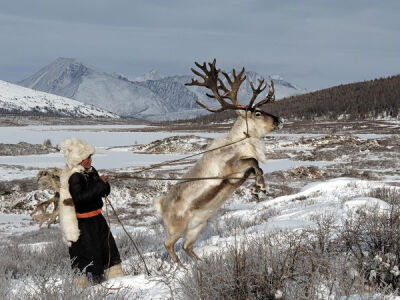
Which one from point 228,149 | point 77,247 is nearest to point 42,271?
point 77,247

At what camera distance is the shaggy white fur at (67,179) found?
554 cm

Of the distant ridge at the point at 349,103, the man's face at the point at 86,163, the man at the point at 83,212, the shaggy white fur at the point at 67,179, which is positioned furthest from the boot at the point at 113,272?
the distant ridge at the point at 349,103

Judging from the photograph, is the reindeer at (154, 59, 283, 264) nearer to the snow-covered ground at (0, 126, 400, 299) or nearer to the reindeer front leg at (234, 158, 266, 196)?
the reindeer front leg at (234, 158, 266, 196)

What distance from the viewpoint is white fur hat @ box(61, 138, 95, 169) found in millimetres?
5582

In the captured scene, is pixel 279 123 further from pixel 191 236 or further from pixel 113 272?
pixel 113 272

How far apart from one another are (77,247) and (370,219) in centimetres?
363

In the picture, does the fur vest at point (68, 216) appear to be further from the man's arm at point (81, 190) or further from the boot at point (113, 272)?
the boot at point (113, 272)

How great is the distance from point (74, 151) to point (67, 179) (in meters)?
0.38

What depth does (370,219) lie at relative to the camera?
5.21m

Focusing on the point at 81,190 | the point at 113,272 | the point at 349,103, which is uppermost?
the point at 349,103

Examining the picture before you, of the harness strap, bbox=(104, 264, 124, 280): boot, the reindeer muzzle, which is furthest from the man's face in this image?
the reindeer muzzle

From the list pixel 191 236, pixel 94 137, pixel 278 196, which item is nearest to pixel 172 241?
pixel 191 236

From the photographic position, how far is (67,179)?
18.5 ft

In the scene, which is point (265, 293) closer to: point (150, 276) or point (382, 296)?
point (382, 296)
